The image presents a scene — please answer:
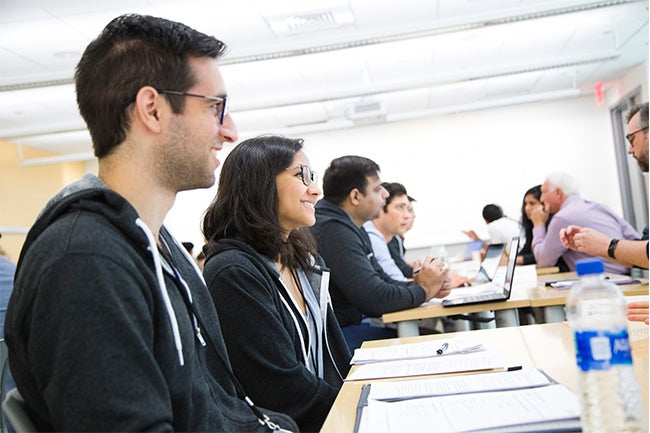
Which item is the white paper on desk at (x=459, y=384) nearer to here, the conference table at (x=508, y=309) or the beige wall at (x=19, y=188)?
the conference table at (x=508, y=309)

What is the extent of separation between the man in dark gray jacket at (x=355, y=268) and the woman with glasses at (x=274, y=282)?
0.74 meters

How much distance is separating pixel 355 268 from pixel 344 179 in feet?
1.94

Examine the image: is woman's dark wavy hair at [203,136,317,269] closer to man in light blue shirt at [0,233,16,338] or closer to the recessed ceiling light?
man in light blue shirt at [0,233,16,338]

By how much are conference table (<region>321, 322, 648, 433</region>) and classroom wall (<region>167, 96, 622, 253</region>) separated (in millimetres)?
9275

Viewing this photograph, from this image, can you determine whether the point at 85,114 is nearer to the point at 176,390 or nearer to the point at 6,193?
the point at 176,390

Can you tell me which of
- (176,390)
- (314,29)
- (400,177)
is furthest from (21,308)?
(400,177)

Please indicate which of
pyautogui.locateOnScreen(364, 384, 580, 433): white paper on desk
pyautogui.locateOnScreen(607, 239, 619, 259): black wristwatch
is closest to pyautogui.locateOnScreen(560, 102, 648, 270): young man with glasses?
→ pyautogui.locateOnScreen(607, 239, 619, 259): black wristwatch

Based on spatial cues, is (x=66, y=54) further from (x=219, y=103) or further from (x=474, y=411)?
(x=474, y=411)

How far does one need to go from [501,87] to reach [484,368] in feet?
30.5

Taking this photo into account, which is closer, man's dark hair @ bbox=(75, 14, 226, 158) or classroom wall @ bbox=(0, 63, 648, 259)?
man's dark hair @ bbox=(75, 14, 226, 158)

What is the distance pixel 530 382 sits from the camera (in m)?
1.20

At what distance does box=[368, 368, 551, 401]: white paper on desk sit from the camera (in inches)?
47.1

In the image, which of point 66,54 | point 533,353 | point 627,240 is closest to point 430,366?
point 533,353

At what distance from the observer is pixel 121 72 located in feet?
3.75
